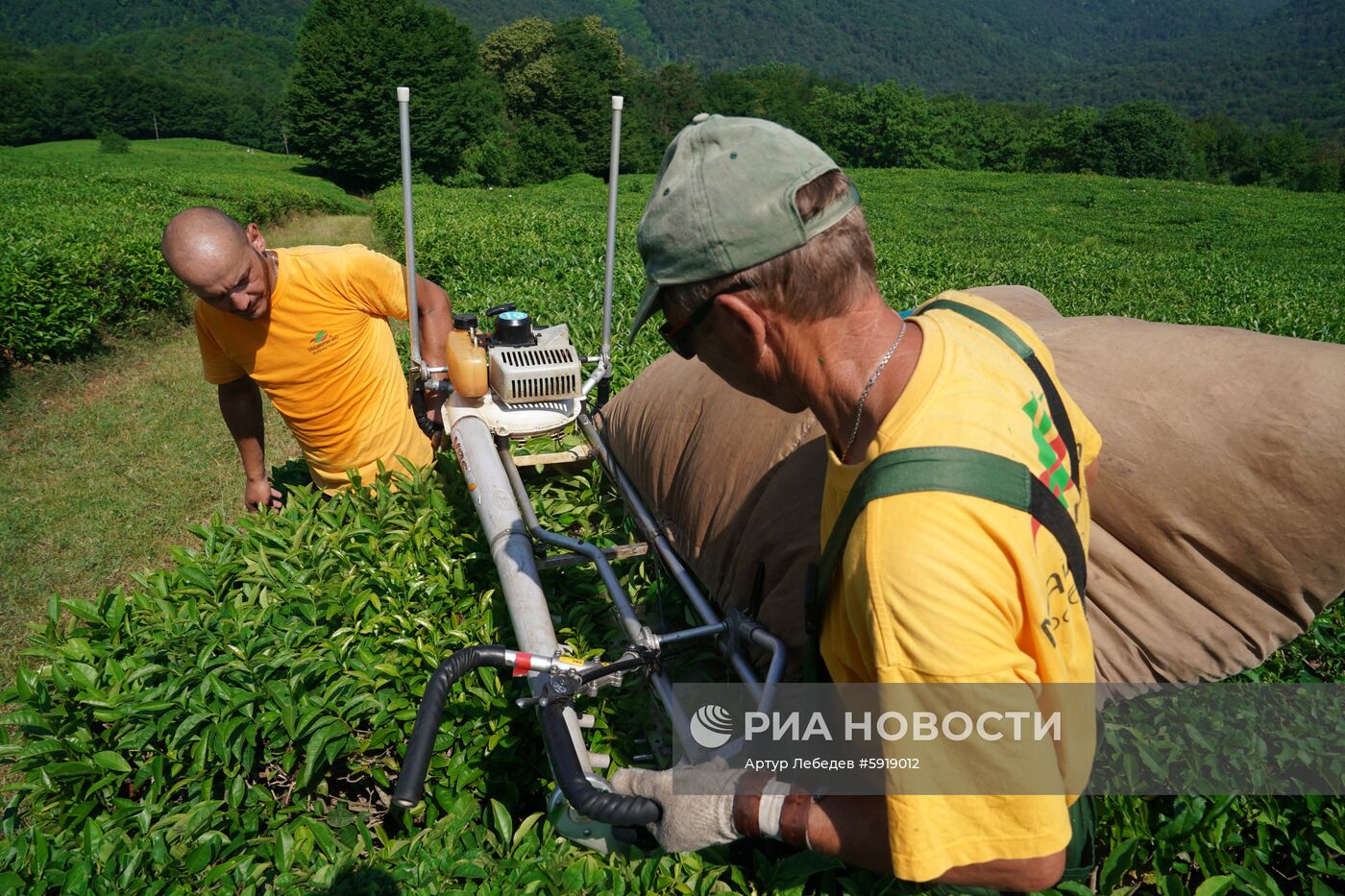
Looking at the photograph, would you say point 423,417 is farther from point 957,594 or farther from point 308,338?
point 957,594

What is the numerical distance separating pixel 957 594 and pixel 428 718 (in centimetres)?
104

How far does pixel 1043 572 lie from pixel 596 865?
112cm

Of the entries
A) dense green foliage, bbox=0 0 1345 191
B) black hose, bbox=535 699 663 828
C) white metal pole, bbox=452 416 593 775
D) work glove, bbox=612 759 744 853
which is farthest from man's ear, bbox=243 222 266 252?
dense green foliage, bbox=0 0 1345 191

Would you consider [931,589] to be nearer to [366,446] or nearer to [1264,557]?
[1264,557]

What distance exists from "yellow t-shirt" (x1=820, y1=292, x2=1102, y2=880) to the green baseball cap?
306 millimetres

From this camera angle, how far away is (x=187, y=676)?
2279mm

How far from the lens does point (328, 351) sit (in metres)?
3.63

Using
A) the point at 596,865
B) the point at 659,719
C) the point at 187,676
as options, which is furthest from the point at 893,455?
the point at 187,676

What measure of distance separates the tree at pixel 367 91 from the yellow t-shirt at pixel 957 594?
40580mm

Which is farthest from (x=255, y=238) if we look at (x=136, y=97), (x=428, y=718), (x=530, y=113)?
(x=136, y=97)

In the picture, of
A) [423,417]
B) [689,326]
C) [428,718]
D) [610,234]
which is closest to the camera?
[689,326]

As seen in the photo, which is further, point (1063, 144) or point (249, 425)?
point (1063, 144)

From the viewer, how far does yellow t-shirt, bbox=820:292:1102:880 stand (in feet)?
3.84

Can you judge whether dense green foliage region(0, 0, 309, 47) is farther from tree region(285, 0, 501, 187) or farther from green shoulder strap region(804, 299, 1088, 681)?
green shoulder strap region(804, 299, 1088, 681)
